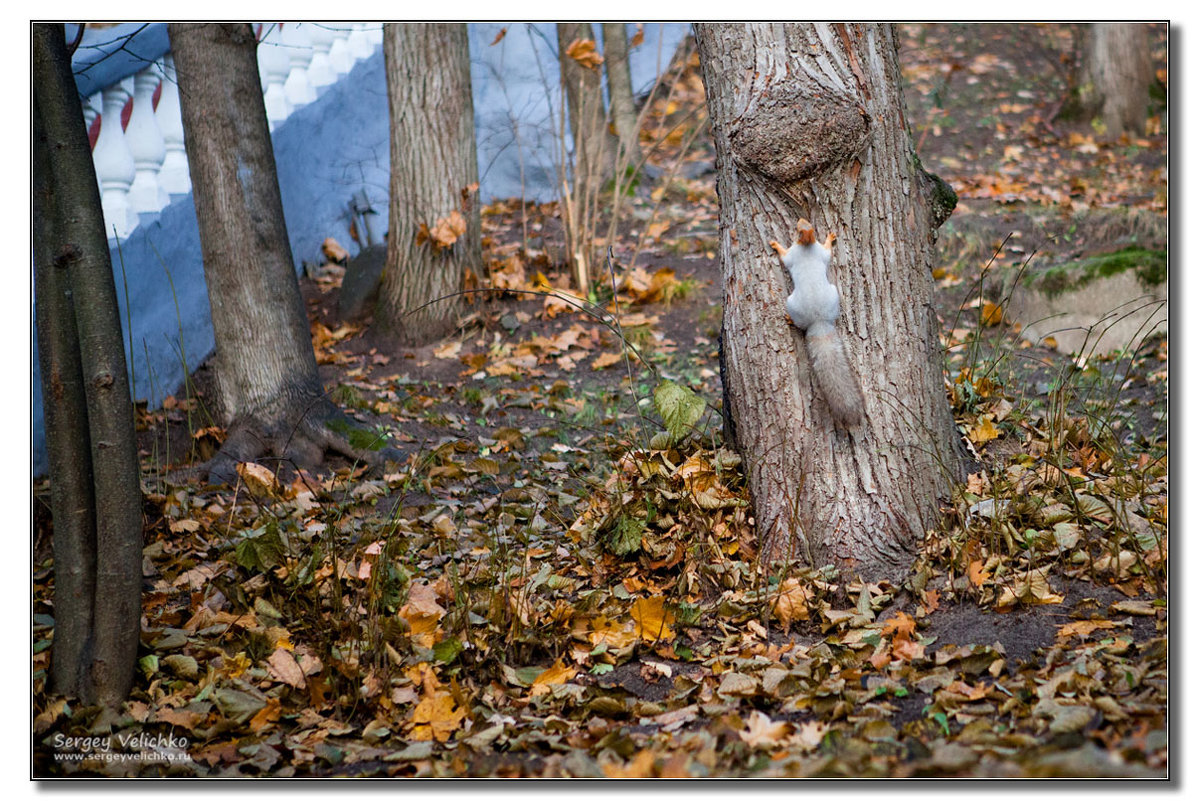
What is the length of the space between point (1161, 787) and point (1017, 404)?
175 centimetres

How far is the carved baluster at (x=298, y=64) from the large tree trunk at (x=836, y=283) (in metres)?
4.14

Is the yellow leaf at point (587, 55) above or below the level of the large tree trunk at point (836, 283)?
above

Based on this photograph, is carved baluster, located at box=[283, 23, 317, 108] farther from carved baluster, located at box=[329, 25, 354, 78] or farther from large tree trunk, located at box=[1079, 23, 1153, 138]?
large tree trunk, located at box=[1079, 23, 1153, 138]

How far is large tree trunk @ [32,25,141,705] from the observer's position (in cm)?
230

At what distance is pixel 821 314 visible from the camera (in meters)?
2.60

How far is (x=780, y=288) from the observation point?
8.82 feet

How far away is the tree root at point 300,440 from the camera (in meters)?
4.05

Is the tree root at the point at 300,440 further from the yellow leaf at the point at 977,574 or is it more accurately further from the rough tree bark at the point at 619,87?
the rough tree bark at the point at 619,87

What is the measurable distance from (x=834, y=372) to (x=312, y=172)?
5005 millimetres

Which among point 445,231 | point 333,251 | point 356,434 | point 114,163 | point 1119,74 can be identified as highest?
point 1119,74

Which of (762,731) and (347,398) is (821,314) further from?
(347,398)

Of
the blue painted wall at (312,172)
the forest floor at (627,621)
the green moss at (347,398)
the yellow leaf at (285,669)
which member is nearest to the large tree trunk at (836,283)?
the forest floor at (627,621)

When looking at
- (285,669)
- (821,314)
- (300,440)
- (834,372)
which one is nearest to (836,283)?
(821,314)

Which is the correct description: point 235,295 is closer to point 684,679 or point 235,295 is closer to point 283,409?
point 283,409
